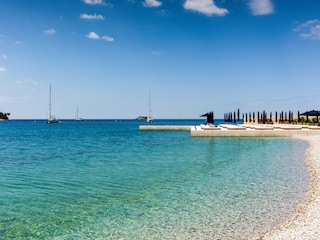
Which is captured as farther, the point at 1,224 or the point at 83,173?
the point at 83,173

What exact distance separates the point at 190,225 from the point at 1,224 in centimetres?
444

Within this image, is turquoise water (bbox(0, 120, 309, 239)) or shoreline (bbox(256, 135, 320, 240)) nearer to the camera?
shoreline (bbox(256, 135, 320, 240))

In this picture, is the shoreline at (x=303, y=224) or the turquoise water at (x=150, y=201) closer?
the shoreline at (x=303, y=224)

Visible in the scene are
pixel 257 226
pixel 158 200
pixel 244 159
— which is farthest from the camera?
pixel 244 159

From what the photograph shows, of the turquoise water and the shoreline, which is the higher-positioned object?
the shoreline

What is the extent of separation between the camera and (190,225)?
23.3 feet

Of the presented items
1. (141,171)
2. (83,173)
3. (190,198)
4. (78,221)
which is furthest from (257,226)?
(83,173)

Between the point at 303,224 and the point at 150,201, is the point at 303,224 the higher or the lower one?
the higher one

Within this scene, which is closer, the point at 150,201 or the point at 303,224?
the point at 303,224

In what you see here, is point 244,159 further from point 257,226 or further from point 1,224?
point 1,224

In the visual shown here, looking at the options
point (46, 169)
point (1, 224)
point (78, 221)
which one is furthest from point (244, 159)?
point (1, 224)

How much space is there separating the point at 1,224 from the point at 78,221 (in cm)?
178

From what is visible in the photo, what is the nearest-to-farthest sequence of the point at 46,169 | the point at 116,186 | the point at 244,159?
the point at 116,186, the point at 46,169, the point at 244,159

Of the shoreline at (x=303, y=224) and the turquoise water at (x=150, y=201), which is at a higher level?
the shoreline at (x=303, y=224)
